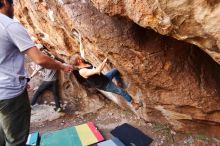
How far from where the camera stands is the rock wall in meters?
2.22

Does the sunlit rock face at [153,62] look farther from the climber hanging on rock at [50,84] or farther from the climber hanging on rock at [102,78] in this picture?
the climber hanging on rock at [50,84]

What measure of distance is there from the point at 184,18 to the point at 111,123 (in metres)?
4.47

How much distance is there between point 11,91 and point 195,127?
10.9 ft

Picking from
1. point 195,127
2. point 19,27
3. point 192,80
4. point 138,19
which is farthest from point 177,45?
point 19,27

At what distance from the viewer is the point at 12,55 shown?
10.6 feet

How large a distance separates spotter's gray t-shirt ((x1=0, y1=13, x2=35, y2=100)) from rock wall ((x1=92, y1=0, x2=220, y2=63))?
1.15 metres

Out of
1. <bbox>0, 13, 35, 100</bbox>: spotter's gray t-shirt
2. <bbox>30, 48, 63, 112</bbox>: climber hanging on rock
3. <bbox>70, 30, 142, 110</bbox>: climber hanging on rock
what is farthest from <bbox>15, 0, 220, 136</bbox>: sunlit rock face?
<bbox>30, 48, 63, 112</bbox>: climber hanging on rock

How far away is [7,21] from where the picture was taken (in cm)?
304

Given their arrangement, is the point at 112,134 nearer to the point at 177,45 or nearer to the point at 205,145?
the point at 205,145

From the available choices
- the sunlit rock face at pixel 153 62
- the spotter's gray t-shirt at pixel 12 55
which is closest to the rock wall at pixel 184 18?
the sunlit rock face at pixel 153 62

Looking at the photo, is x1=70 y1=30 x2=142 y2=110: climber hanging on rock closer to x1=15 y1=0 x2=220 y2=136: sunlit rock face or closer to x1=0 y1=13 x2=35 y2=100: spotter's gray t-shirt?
x1=15 y1=0 x2=220 y2=136: sunlit rock face

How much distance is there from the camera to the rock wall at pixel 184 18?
222 centimetres

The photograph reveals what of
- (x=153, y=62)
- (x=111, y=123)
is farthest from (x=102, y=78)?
(x=111, y=123)

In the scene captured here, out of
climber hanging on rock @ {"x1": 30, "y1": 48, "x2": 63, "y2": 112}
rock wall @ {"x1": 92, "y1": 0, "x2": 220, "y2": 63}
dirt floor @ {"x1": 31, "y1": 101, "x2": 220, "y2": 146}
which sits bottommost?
dirt floor @ {"x1": 31, "y1": 101, "x2": 220, "y2": 146}
